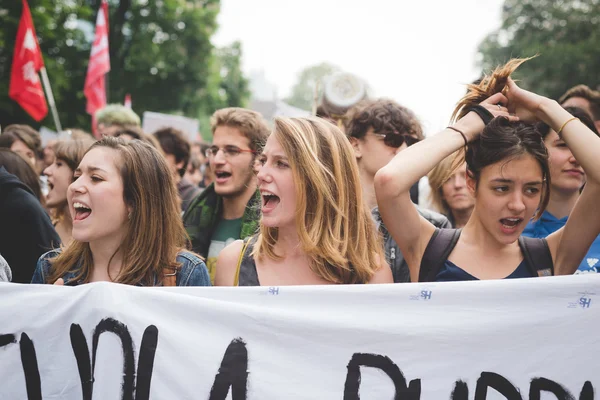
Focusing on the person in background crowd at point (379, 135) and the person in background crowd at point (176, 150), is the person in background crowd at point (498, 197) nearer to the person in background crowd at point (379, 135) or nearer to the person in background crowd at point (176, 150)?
the person in background crowd at point (379, 135)

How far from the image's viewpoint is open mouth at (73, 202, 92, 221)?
2.84 meters

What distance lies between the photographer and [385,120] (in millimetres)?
4086

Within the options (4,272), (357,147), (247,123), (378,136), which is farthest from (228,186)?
(4,272)

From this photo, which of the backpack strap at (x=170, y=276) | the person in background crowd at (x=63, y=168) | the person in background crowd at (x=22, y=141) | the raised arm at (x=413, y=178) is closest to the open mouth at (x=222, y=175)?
the person in background crowd at (x=63, y=168)

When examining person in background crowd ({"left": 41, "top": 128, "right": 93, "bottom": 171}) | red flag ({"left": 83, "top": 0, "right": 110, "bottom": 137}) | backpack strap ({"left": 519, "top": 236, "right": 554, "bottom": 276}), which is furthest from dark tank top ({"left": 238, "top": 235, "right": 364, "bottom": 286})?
red flag ({"left": 83, "top": 0, "right": 110, "bottom": 137})

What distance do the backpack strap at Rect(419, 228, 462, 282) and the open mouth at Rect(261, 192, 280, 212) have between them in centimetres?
67

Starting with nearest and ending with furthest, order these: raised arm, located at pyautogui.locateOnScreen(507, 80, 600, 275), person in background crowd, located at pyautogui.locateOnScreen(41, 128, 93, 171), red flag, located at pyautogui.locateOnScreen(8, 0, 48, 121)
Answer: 1. raised arm, located at pyautogui.locateOnScreen(507, 80, 600, 275)
2. person in background crowd, located at pyautogui.locateOnScreen(41, 128, 93, 171)
3. red flag, located at pyautogui.locateOnScreen(8, 0, 48, 121)

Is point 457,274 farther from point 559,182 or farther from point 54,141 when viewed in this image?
point 54,141

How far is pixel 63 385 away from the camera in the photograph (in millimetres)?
2424

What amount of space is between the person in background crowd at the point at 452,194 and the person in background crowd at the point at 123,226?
2.45 metres

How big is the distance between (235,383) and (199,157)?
25.8ft

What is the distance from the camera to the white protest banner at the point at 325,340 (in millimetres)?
2404

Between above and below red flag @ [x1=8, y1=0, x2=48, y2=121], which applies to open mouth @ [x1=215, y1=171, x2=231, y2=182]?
below

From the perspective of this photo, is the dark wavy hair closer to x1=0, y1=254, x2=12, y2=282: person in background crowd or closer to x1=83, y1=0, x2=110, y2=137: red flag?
x1=0, y1=254, x2=12, y2=282: person in background crowd
